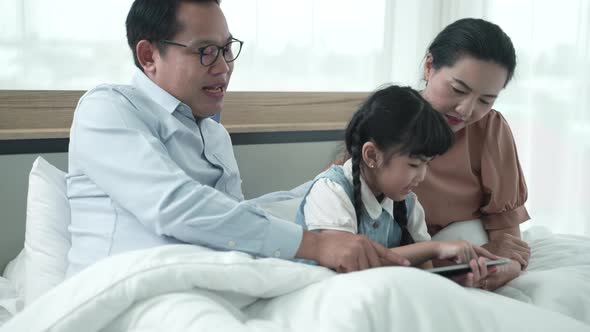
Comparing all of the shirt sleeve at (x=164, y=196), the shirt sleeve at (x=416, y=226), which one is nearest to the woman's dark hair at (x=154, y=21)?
the shirt sleeve at (x=164, y=196)

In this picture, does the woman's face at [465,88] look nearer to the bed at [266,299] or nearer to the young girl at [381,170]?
the young girl at [381,170]

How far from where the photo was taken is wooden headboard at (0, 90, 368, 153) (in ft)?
6.33

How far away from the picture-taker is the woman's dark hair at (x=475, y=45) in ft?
5.55

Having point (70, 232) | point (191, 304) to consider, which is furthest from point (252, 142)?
point (191, 304)

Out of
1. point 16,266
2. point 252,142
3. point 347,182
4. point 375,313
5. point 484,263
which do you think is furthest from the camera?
point 252,142

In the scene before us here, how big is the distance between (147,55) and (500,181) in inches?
41.6

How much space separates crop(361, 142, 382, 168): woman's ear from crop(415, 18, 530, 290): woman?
321 mm

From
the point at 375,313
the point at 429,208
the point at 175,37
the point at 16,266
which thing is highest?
the point at 175,37

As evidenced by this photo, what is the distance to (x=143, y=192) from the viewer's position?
4.37 ft

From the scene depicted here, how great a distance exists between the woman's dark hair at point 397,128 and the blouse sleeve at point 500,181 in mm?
375

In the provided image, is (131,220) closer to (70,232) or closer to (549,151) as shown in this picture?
(70,232)

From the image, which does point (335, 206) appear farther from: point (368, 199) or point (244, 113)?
point (244, 113)

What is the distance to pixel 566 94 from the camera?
2941 millimetres

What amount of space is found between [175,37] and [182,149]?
28 cm
